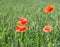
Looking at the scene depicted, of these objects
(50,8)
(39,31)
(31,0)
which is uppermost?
(50,8)

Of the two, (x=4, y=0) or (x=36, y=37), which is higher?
(x=36, y=37)

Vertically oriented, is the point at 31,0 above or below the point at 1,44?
below

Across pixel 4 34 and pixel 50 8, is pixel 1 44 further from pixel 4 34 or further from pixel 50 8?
pixel 50 8

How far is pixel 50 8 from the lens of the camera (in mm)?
4934

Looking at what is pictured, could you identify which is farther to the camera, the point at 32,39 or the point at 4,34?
the point at 4,34

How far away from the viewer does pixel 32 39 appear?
4.63m

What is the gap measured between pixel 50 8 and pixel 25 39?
727 millimetres

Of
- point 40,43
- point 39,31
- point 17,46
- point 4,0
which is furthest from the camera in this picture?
point 4,0

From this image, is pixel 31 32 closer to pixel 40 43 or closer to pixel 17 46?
pixel 40 43

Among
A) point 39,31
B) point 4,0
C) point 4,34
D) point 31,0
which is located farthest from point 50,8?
point 31,0

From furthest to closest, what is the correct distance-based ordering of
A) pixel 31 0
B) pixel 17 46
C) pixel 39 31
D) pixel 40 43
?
pixel 31 0 < pixel 39 31 < pixel 40 43 < pixel 17 46

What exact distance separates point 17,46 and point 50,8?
1109 millimetres

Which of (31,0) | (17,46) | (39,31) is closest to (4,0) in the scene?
(31,0)

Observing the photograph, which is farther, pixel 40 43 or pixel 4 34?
pixel 4 34
